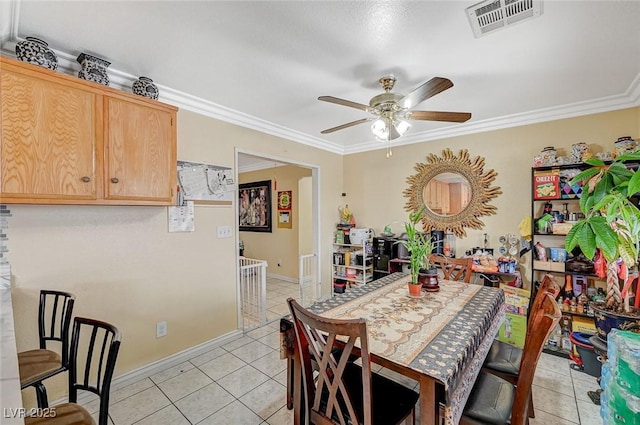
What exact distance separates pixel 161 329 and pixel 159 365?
302 mm

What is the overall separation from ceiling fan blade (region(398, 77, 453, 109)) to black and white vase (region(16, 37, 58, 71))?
232cm

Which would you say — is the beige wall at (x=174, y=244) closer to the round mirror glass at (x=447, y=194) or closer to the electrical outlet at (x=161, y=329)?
the electrical outlet at (x=161, y=329)

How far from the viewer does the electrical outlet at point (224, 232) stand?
2900 mm

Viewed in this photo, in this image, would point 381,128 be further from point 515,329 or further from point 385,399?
point 515,329

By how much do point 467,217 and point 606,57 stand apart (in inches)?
75.8

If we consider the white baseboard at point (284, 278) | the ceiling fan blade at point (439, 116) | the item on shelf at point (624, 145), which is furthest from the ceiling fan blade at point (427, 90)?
the white baseboard at point (284, 278)

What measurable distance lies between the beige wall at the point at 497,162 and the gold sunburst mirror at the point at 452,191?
0.28 feet

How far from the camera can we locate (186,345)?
2.63 m

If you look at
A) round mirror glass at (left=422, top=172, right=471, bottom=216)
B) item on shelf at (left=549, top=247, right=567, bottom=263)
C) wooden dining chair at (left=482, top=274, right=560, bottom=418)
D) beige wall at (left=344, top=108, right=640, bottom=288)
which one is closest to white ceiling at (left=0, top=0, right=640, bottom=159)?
beige wall at (left=344, top=108, right=640, bottom=288)

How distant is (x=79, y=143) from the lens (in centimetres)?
181

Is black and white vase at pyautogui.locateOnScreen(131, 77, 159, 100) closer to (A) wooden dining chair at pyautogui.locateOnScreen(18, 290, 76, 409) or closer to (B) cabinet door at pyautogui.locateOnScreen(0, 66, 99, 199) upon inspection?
(B) cabinet door at pyautogui.locateOnScreen(0, 66, 99, 199)

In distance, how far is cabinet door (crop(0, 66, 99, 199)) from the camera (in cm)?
155

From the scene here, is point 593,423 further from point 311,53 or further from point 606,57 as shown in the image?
point 311,53

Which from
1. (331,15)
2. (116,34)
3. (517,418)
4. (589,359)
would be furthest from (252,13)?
(589,359)
